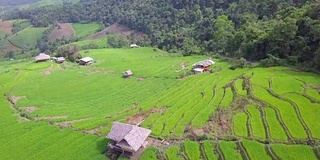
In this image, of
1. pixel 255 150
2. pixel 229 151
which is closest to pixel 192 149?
pixel 229 151

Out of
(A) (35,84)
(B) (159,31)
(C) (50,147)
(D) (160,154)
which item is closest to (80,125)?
(C) (50,147)

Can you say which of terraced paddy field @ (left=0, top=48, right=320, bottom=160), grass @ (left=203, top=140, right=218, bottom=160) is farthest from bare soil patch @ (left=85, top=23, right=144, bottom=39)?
grass @ (left=203, top=140, right=218, bottom=160)

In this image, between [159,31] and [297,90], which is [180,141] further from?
[159,31]

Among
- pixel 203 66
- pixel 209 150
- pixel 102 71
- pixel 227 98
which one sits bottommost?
pixel 102 71

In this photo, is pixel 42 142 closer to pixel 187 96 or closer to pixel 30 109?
pixel 30 109

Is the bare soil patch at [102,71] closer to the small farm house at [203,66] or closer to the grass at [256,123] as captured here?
the small farm house at [203,66]

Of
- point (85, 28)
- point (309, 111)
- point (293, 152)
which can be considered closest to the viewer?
point (293, 152)

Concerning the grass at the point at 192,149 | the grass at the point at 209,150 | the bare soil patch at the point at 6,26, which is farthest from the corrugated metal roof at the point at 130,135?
the bare soil patch at the point at 6,26
